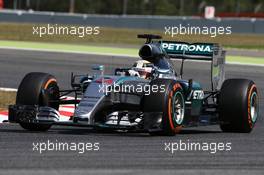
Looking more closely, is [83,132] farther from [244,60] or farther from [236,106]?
[244,60]

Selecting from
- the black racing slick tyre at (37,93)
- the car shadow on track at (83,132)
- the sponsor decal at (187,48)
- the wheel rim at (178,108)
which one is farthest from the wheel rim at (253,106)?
the black racing slick tyre at (37,93)

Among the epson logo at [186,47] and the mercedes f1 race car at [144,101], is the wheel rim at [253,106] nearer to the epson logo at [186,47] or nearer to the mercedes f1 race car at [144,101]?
the mercedes f1 race car at [144,101]

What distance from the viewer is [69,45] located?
32.4m

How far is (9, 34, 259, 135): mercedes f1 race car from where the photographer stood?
10.8m

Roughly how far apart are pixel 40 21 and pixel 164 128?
46.5 meters

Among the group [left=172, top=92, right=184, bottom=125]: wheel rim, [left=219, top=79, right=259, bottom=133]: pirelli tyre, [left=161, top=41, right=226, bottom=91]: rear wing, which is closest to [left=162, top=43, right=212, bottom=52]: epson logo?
[left=161, top=41, right=226, bottom=91]: rear wing

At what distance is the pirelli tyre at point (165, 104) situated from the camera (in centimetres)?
1075

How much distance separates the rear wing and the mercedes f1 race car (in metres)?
0.02

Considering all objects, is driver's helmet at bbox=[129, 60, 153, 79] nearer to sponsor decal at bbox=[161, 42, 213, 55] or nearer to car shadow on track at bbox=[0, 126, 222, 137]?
car shadow on track at bbox=[0, 126, 222, 137]

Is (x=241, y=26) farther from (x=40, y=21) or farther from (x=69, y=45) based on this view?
(x=69, y=45)

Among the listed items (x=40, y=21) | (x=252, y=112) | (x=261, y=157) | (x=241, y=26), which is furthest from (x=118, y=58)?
(x=40, y=21)

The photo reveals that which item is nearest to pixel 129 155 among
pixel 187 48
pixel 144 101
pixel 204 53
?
pixel 144 101

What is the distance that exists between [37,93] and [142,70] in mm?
1479

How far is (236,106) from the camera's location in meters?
11.8
